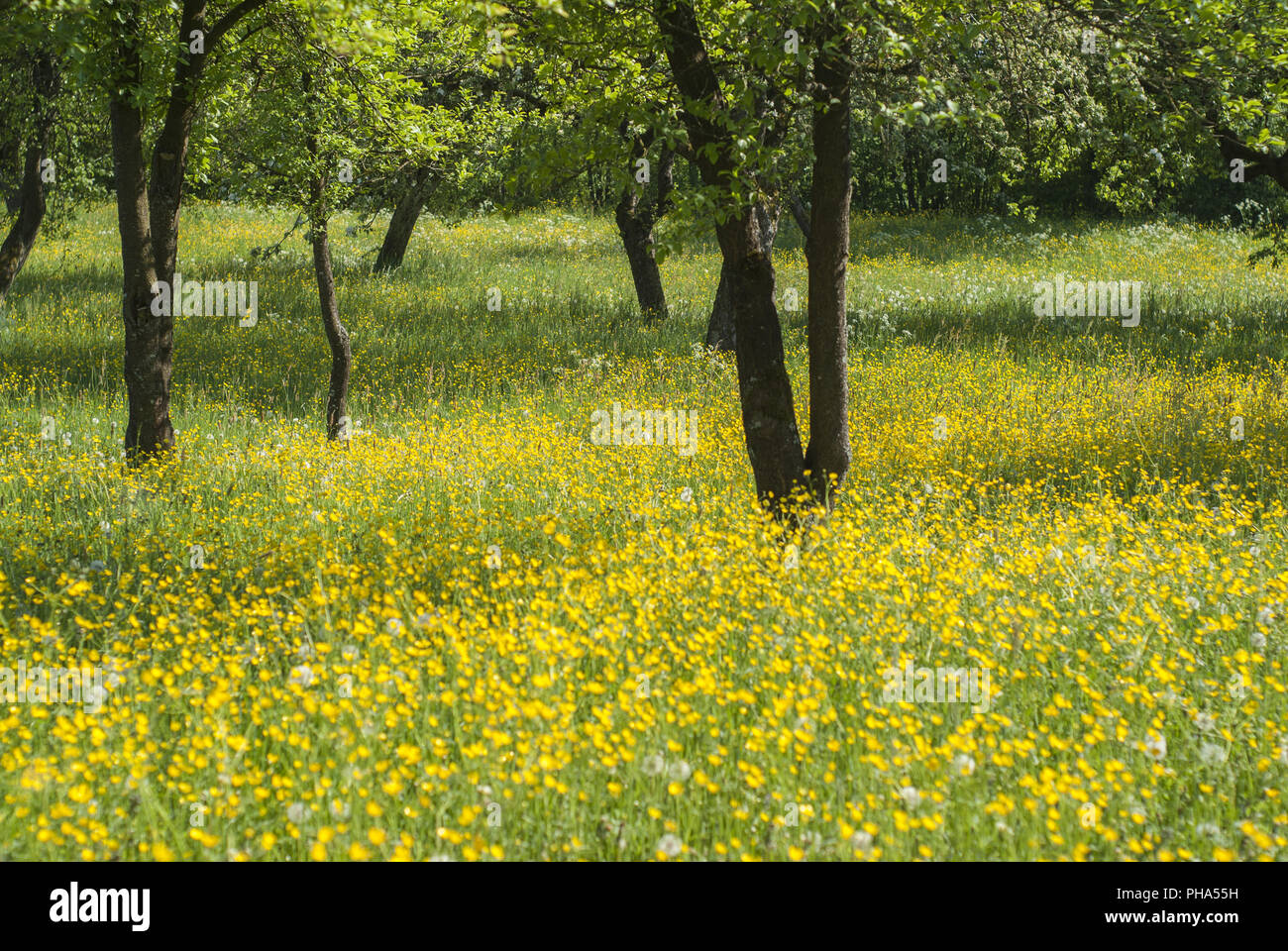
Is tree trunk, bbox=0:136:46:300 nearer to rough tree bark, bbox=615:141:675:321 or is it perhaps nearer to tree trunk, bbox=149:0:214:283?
tree trunk, bbox=149:0:214:283

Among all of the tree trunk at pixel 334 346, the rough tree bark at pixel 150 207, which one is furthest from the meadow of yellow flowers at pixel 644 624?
the rough tree bark at pixel 150 207

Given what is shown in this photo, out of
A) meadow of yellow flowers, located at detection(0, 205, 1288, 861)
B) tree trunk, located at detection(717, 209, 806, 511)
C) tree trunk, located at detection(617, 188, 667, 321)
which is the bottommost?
meadow of yellow flowers, located at detection(0, 205, 1288, 861)

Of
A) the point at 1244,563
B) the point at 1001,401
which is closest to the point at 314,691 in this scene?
the point at 1244,563

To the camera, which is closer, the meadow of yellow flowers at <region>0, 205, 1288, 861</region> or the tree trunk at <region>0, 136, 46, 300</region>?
the meadow of yellow flowers at <region>0, 205, 1288, 861</region>

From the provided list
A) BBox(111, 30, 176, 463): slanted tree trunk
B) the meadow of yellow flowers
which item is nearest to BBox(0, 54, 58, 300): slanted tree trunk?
the meadow of yellow flowers

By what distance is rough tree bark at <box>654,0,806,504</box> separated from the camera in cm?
634

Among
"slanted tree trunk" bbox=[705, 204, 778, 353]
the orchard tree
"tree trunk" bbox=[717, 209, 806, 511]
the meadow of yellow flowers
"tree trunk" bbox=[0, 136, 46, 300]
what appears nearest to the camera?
the meadow of yellow flowers

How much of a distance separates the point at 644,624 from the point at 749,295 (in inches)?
111

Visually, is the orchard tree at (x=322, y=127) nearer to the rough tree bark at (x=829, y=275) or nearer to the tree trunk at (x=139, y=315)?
the tree trunk at (x=139, y=315)

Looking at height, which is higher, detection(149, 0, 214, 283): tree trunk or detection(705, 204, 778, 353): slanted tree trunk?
detection(149, 0, 214, 283): tree trunk

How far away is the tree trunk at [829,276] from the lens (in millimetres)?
6570

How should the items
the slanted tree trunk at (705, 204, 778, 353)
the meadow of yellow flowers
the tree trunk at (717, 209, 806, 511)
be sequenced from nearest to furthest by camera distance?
1. the meadow of yellow flowers
2. the tree trunk at (717, 209, 806, 511)
3. the slanted tree trunk at (705, 204, 778, 353)

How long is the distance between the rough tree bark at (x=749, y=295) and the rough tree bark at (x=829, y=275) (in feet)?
0.73
